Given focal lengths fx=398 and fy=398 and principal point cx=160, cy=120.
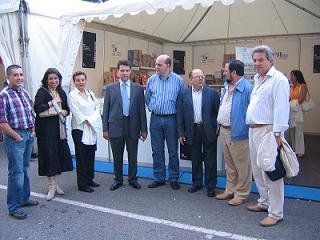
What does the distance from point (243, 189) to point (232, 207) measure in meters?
0.28

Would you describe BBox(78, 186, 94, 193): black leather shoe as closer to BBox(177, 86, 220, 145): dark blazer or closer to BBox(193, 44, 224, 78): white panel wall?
BBox(177, 86, 220, 145): dark blazer

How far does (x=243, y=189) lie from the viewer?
4.88m

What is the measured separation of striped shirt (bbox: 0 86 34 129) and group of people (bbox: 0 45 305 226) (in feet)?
0.03

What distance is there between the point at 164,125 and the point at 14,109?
2.00 metres

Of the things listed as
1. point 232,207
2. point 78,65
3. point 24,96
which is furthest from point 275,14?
point 24,96

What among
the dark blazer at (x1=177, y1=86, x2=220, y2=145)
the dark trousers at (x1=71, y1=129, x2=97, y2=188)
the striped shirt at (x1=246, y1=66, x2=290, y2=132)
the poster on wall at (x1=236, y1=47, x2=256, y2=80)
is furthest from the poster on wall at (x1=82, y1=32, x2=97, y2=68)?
the striped shirt at (x1=246, y1=66, x2=290, y2=132)

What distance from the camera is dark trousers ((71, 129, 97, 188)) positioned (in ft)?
17.9

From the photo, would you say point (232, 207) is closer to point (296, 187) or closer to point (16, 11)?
point (296, 187)

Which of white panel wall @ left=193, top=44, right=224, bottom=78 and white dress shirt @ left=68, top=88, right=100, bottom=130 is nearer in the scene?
white dress shirt @ left=68, top=88, right=100, bottom=130

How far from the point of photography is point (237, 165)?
189 inches

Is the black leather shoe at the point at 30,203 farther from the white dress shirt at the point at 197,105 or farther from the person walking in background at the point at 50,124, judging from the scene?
the white dress shirt at the point at 197,105

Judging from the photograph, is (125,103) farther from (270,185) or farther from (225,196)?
(270,185)

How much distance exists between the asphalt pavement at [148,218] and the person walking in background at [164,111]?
1.33 feet

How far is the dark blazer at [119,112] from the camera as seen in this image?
5.48m
